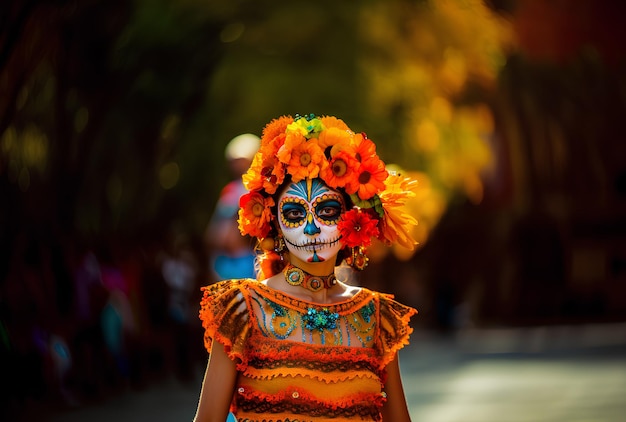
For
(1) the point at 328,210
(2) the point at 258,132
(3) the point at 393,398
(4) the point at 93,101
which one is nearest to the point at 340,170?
(1) the point at 328,210

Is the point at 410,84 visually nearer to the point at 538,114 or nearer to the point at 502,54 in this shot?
the point at 502,54

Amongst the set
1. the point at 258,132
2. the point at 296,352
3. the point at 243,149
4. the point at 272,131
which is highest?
the point at 258,132

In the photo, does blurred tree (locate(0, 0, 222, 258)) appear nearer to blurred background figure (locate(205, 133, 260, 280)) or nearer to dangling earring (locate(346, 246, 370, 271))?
blurred background figure (locate(205, 133, 260, 280))

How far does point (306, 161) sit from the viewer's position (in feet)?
20.6

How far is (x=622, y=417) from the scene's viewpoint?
1451cm

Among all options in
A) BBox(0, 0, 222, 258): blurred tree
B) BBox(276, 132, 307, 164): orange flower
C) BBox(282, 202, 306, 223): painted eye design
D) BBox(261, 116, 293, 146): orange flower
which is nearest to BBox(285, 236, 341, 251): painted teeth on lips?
BBox(282, 202, 306, 223): painted eye design

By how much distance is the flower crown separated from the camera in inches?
248

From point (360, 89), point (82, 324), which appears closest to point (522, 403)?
point (82, 324)

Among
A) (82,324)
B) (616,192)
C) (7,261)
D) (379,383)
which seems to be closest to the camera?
(379,383)

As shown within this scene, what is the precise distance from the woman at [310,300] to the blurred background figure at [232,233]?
2953 millimetres

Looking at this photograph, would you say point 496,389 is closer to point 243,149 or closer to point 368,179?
point 243,149

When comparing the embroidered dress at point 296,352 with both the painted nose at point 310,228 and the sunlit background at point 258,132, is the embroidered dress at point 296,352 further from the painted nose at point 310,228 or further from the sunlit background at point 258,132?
the sunlit background at point 258,132

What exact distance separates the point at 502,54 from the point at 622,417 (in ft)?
64.3

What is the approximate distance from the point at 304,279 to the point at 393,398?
59cm
